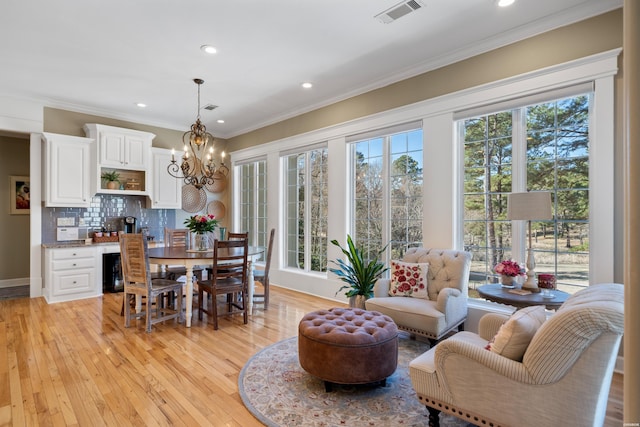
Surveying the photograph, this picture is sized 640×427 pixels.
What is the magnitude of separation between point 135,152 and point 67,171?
39.5 inches

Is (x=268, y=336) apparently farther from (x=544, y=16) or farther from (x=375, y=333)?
(x=544, y=16)

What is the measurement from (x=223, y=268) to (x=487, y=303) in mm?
2863

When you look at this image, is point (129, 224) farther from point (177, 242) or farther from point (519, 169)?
point (519, 169)

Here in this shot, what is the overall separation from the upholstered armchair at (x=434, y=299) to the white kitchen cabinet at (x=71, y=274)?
4312 mm

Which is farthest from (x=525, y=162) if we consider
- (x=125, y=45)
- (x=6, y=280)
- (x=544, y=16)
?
(x=6, y=280)

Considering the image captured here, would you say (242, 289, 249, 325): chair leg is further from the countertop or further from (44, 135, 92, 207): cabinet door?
(44, 135, 92, 207): cabinet door

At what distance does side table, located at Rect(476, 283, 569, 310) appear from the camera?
8.21 feet

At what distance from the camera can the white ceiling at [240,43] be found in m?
2.89

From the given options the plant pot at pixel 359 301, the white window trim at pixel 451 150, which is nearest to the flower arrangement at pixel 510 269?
the white window trim at pixel 451 150

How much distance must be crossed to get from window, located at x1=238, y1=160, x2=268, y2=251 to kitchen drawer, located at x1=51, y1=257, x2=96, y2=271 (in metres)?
2.70

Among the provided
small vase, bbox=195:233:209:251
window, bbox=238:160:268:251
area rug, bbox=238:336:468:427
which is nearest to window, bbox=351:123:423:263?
area rug, bbox=238:336:468:427

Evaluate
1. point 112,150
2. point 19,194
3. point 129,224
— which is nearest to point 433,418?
point 129,224

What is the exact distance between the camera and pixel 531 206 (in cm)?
268

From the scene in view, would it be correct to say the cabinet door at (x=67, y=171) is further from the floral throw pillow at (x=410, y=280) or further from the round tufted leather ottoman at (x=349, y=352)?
the floral throw pillow at (x=410, y=280)
